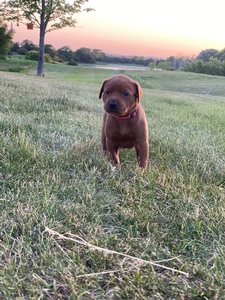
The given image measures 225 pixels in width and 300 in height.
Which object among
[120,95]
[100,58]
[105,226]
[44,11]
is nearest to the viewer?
[105,226]

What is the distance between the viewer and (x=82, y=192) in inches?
64.1

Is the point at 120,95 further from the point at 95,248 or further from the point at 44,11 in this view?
the point at 44,11

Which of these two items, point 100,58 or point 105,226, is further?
point 100,58

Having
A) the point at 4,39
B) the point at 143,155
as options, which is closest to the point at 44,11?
the point at 4,39

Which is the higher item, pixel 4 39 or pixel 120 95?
pixel 4 39

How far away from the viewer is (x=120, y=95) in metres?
2.22

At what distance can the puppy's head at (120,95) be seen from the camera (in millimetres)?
2113

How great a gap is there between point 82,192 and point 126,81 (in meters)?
1.05

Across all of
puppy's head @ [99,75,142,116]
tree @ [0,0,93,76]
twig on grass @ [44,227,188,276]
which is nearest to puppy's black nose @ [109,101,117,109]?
puppy's head @ [99,75,142,116]

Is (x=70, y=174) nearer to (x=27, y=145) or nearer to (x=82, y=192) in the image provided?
(x=82, y=192)

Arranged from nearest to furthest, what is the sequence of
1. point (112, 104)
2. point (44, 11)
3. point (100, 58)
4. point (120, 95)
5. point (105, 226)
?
1. point (105, 226)
2. point (112, 104)
3. point (120, 95)
4. point (44, 11)
5. point (100, 58)

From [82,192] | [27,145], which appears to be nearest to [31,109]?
[27,145]

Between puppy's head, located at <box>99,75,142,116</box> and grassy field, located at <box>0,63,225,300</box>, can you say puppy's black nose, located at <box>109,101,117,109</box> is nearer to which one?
puppy's head, located at <box>99,75,142,116</box>

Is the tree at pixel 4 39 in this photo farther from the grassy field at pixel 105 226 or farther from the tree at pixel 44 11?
the grassy field at pixel 105 226
